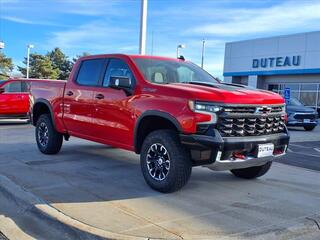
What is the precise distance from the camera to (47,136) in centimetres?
862

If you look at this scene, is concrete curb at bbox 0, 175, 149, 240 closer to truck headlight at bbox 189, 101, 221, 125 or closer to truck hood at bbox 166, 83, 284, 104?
truck headlight at bbox 189, 101, 221, 125

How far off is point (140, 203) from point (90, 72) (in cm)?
297

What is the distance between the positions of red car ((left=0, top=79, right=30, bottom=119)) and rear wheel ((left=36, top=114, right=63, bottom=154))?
24.1 ft

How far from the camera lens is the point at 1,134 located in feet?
42.1

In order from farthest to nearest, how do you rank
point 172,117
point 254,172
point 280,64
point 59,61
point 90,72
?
point 59,61, point 280,64, point 90,72, point 254,172, point 172,117

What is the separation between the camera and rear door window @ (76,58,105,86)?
7309mm

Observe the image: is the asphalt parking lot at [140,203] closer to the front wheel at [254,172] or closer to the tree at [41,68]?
the front wheel at [254,172]

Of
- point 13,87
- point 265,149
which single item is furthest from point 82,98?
point 13,87

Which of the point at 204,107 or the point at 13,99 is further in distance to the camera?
the point at 13,99

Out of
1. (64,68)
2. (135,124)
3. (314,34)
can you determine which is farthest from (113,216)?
(64,68)

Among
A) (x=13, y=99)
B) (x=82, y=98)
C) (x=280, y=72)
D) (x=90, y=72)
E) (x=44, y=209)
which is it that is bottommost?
(x=44, y=209)

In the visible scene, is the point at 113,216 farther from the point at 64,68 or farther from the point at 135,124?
the point at 64,68

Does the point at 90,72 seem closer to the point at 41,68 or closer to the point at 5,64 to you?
the point at 41,68

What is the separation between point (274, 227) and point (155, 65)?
3207 mm
